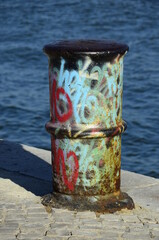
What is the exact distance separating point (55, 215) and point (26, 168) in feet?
4.43

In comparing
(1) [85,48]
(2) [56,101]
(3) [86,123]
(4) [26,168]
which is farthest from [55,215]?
(4) [26,168]

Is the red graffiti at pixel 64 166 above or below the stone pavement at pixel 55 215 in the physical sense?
above

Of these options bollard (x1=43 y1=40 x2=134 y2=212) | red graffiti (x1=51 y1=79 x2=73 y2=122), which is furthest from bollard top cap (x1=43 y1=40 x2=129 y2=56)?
red graffiti (x1=51 y1=79 x2=73 y2=122)

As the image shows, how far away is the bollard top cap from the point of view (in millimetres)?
5375

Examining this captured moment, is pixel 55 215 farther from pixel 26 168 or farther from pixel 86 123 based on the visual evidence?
pixel 26 168

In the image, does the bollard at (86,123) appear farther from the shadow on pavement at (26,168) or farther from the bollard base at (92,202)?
the shadow on pavement at (26,168)

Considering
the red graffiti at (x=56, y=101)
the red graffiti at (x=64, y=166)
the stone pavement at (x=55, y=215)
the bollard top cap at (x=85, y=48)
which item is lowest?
the stone pavement at (x=55, y=215)

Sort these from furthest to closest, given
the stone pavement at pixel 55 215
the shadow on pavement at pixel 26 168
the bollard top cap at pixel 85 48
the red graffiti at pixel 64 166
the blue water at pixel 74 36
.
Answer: the blue water at pixel 74 36 < the shadow on pavement at pixel 26 168 < the red graffiti at pixel 64 166 < the bollard top cap at pixel 85 48 < the stone pavement at pixel 55 215

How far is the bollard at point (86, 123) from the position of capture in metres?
5.40

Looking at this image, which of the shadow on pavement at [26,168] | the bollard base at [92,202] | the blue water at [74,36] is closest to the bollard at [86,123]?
the bollard base at [92,202]

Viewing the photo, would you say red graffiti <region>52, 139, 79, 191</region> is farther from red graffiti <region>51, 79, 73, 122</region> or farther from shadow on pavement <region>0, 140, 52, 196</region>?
shadow on pavement <region>0, 140, 52, 196</region>

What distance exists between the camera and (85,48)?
213 inches

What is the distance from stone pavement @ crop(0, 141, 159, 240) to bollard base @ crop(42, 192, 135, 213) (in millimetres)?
54

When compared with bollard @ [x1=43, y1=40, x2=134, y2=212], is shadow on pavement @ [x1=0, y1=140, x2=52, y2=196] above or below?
below
